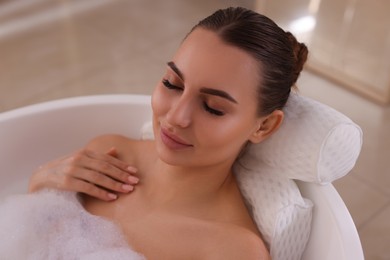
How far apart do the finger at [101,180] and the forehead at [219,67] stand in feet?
1.18

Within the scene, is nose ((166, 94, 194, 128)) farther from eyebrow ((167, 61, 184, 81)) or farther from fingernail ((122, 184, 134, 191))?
fingernail ((122, 184, 134, 191))

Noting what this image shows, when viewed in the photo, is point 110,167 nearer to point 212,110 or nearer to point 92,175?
point 92,175

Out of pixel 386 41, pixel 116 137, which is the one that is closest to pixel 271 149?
pixel 116 137

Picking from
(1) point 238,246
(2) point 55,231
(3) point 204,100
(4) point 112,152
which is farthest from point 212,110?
(2) point 55,231

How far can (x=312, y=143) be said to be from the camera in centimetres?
120

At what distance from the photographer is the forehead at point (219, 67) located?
106 centimetres

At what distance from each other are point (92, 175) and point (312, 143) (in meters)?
0.51

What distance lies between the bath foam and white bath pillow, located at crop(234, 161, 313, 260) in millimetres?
291

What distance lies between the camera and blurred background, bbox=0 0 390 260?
2.28 m

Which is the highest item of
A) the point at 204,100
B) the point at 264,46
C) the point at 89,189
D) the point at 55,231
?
the point at 264,46

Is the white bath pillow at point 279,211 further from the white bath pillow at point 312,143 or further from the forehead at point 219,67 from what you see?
the forehead at point 219,67

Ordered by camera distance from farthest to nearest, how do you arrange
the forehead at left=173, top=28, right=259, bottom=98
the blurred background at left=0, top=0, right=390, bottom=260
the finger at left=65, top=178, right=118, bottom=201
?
1. the blurred background at left=0, top=0, right=390, bottom=260
2. the finger at left=65, top=178, right=118, bottom=201
3. the forehead at left=173, top=28, right=259, bottom=98

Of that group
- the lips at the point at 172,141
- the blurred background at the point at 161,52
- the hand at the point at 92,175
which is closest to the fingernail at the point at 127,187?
the hand at the point at 92,175

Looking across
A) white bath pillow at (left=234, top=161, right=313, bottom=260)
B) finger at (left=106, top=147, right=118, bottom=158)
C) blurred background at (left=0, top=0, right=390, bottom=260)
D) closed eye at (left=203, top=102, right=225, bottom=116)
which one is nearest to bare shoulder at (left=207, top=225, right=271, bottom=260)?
white bath pillow at (left=234, top=161, right=313, bottom=260)
